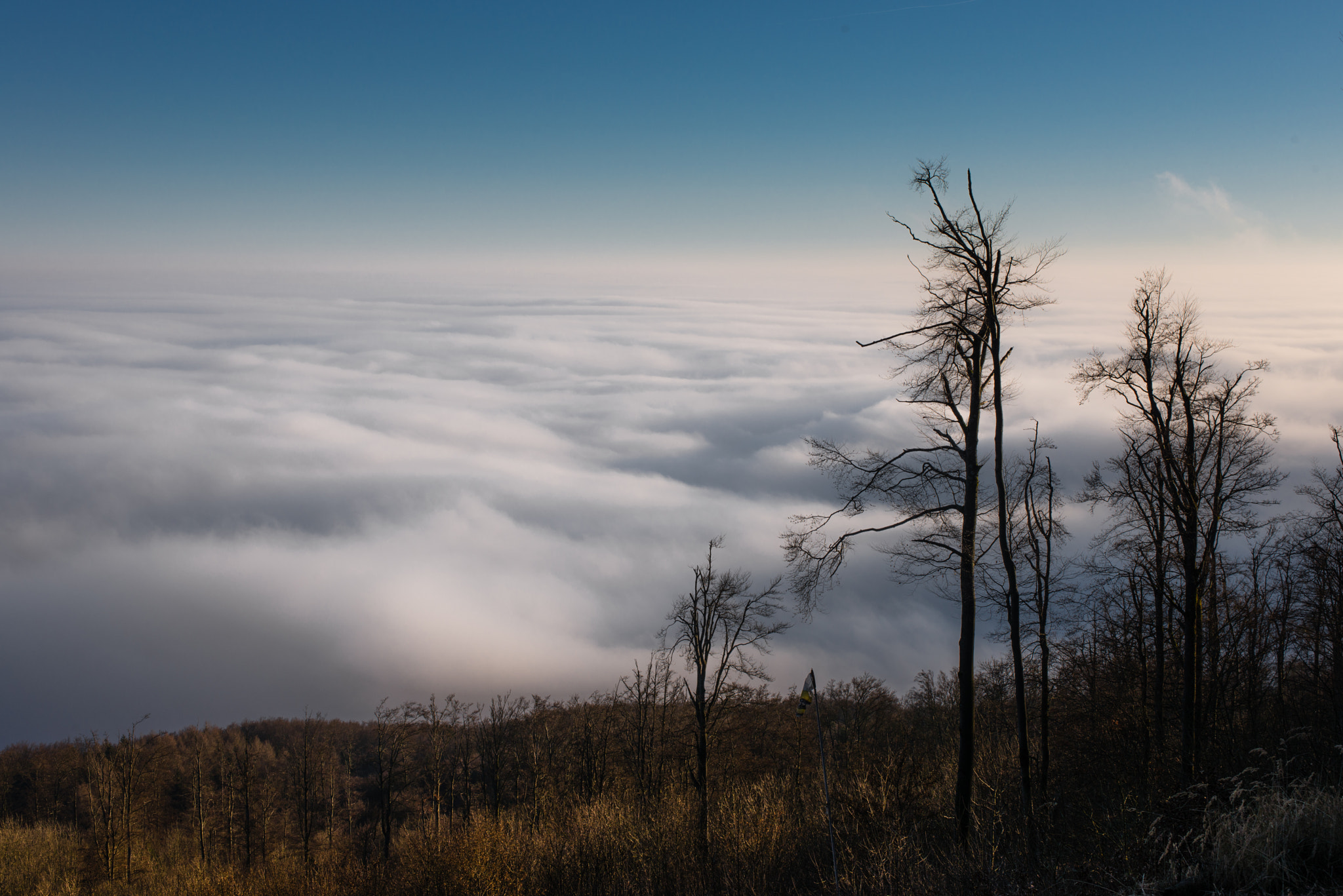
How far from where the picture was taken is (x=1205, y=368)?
73.7 feet

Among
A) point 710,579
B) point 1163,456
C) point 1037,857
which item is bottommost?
point 1037,857

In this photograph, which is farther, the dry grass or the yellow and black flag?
the dry grass

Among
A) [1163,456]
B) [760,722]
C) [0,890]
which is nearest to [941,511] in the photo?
[1163,456]

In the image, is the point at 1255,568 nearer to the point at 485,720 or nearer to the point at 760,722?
the point at 760,722

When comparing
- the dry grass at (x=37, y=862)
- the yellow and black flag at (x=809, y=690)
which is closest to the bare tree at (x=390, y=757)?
the dry grass at (x=37, y=862)

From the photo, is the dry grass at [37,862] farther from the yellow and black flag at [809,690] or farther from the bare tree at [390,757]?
the yellow and black flag at [809,690]

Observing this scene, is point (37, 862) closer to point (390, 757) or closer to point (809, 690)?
point (390, 757)

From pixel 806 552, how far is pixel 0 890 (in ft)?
212

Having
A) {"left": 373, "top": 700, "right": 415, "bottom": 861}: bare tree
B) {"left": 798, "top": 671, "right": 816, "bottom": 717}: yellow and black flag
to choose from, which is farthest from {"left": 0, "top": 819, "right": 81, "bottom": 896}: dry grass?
{"left": 798, "top": 671, "right": 816, "bottom": 717}: yellow and black flag

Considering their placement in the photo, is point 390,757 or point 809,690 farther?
point 390,757

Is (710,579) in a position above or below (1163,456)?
below

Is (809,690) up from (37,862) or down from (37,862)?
up

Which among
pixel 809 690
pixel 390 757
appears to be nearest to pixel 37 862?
pixel 390 757

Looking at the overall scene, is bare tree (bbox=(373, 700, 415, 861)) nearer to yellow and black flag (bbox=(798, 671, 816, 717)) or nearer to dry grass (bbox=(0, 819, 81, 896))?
dry grass (bbox=(0, 819, 81, 896))
